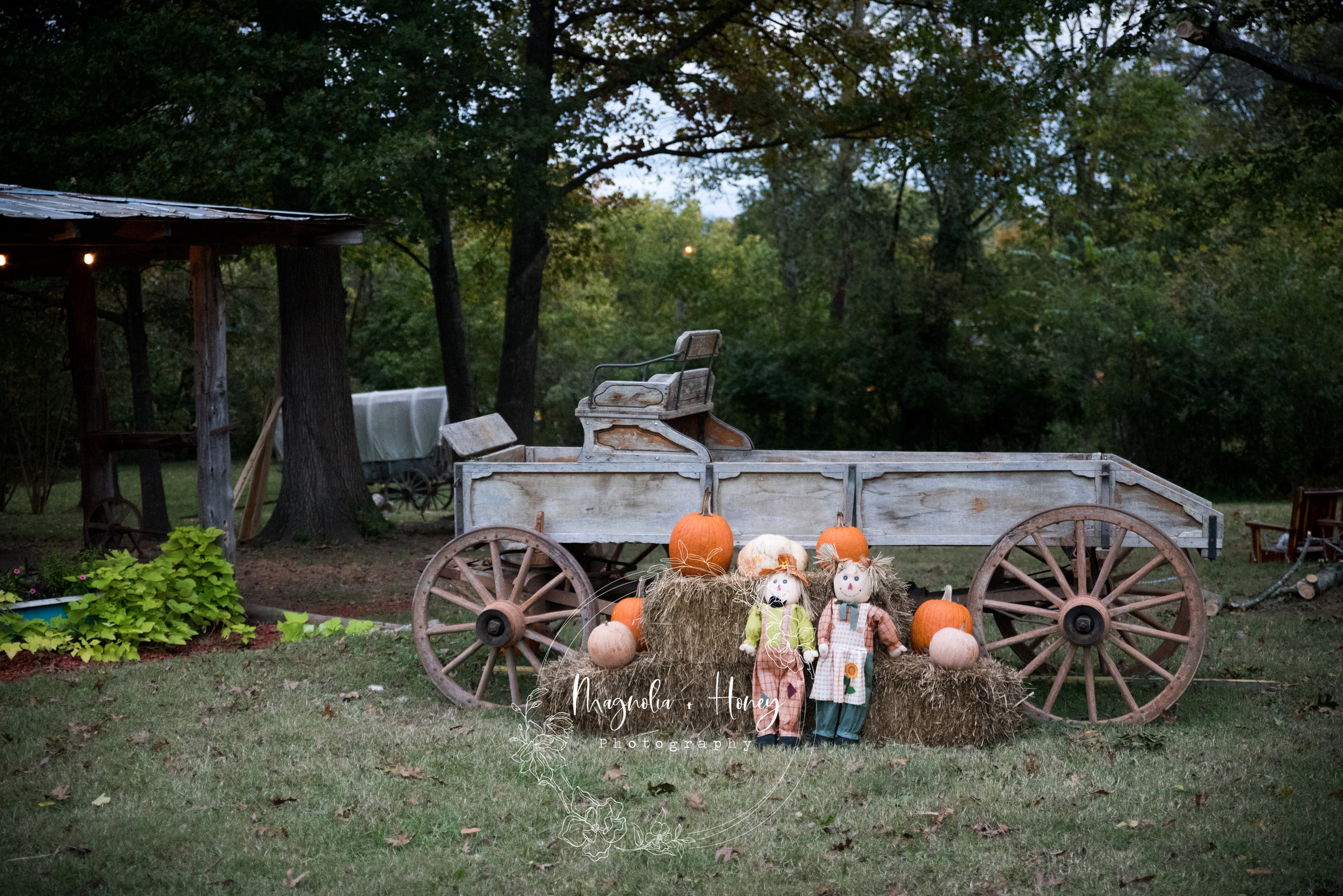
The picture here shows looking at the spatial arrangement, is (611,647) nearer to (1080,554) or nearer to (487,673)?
(487,673)

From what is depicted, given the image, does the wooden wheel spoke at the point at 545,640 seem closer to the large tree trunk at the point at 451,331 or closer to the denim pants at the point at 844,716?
the denim pants at the point at 844,716

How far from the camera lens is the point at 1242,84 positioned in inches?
961

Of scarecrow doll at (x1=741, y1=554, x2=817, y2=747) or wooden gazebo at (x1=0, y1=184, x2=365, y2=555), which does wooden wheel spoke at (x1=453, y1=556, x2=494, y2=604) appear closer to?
scarecrow doll at (x1=741, y1=554, x2=817, y2=747)

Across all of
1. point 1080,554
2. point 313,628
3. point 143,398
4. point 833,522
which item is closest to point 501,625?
point 833,522

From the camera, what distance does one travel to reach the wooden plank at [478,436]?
6.21 meters

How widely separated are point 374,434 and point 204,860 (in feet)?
64.8

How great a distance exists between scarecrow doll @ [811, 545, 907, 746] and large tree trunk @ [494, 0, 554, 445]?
902cm

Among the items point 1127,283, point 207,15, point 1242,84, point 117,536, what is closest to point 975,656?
point 117,536

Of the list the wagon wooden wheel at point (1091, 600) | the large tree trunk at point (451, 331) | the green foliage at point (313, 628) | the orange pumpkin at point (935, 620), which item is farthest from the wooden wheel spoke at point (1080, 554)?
the large tree trunk at point (451, 331)

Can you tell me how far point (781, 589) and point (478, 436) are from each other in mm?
2287

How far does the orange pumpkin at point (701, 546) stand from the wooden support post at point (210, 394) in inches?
162

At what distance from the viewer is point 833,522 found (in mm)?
5555

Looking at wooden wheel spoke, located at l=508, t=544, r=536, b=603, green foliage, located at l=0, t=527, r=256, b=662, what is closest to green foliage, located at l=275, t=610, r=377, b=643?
green foliage, located at l=0, t=527, r=256, b=662

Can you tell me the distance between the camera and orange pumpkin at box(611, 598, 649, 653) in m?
5.43
